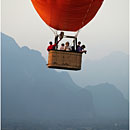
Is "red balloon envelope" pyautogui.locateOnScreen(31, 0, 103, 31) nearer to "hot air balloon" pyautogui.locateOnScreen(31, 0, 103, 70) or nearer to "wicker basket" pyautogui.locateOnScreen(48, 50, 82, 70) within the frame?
"hot air balloon" pyautogui.locateOnScreen(31, 0, 103, 70)

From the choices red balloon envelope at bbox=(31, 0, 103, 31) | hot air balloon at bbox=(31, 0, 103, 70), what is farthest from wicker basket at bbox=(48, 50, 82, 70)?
red balloon envelope at bbox=(31, 0, 103, 31)

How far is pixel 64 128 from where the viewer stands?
6700 centimetres

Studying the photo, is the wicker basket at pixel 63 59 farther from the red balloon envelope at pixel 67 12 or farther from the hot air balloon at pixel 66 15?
the red balloon envelope at pixel 67 12

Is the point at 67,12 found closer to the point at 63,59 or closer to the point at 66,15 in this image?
the point at 66,15

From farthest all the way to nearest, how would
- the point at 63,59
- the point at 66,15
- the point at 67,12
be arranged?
the point at 66,15 < the point at 67,12 < the point at 63,59

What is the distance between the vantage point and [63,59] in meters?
13.7

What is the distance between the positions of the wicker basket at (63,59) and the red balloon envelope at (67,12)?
3.46 ft

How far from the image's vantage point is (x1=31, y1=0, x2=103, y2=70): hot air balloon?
1360 cm

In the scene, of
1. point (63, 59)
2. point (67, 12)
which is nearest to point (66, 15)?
point (67, 12)

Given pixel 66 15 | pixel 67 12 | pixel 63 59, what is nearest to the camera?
pixel 63 59

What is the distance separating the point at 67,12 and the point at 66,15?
5.5 inches

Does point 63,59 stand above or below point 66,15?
below

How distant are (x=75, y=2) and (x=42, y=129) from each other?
181 feet

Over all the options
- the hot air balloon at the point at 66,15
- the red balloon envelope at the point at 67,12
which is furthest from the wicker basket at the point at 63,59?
the red balloon envelope at the point at 67,12
